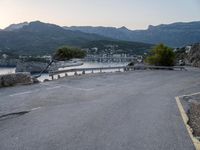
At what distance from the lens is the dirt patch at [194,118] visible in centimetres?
926

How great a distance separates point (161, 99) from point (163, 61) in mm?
37427

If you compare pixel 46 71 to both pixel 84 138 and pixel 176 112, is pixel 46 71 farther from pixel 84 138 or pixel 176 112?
pixel 84 138

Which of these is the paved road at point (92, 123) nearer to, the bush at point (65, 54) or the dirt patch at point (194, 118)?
the dirt patch at point (194, 118)

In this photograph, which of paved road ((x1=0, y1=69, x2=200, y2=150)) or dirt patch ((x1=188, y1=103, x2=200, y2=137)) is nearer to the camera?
paved road ((x1=0, y1=69, x2=200, y2=150))

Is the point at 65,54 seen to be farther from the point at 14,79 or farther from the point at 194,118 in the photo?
the point at 194,118

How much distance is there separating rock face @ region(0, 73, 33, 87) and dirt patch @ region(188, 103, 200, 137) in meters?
10.2

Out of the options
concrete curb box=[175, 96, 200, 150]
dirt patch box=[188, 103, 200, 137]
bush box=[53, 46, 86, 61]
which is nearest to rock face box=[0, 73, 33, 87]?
concrete curb box=[175, 96, 200, 150]

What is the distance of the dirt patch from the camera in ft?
30.4

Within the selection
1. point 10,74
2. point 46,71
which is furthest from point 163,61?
point 10,74

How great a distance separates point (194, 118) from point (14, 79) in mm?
12194

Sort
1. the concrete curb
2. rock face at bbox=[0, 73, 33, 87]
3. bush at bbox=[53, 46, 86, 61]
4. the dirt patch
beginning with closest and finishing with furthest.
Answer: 1. the concrete curb
2. the dirt patch
3. rock face at bbox=[0, 73, 33, 87]
4. bush at bbox=[53, 46, 86, 61]

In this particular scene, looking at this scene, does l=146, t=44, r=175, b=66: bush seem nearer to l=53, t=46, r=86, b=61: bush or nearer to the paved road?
l=53, t=46, r=86, b=61: bush

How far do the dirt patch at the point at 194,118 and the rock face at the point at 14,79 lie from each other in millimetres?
10172

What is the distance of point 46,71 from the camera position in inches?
1105
